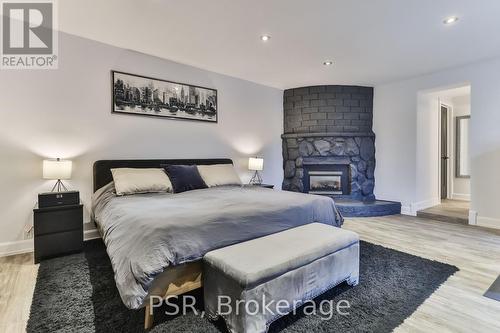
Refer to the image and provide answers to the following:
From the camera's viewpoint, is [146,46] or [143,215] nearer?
[143,215]

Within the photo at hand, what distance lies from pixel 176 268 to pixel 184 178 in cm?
182

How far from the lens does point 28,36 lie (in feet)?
9.39

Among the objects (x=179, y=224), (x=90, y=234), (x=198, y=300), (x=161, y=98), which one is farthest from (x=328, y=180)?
(x=90, y=234)

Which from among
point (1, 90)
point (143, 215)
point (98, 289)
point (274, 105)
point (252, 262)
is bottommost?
point (98, 289)

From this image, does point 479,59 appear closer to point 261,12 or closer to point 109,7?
point 261,12

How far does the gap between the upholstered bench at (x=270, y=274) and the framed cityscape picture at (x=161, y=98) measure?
265 cm

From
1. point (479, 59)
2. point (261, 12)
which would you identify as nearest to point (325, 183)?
point (479, 59)

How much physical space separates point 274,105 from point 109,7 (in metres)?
3.45

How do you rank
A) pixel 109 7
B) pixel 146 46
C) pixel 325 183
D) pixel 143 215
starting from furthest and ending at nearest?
pixel 325 183 → pixel 146 46 → pixel 109 7 → pixel 143 215

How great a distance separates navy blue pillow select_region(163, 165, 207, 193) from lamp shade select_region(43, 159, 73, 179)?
111 cm

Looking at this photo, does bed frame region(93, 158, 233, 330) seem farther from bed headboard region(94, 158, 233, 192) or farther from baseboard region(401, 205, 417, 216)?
baseboard region(401, 205, 417, 216)

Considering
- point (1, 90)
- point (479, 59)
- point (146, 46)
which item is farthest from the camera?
point (479, 59)

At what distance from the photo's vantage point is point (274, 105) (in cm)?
531

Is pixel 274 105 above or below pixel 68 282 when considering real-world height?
above
